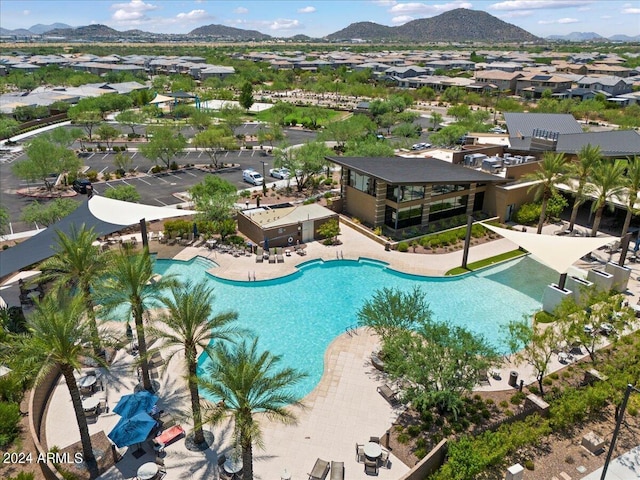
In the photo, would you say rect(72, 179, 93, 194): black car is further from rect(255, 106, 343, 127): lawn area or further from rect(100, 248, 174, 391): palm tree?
rect(255, 106, 343, 127): lawn area

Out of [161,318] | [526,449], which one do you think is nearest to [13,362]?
[161,318]

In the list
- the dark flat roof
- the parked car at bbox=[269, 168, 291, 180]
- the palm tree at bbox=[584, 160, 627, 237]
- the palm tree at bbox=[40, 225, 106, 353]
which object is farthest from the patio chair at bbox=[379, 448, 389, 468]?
the parked car at bbox=[269, 168, 291, 180]

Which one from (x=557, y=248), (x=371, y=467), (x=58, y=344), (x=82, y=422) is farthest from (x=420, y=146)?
(x=58, y=344)

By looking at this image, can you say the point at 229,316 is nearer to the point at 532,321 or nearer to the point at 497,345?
the point at 497,345

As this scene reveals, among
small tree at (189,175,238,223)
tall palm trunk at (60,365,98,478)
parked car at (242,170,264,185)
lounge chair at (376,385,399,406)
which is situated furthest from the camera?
parked car at (242,170,264,185)

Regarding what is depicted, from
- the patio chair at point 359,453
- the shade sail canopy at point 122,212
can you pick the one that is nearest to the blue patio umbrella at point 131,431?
the patio chair at point 359,453

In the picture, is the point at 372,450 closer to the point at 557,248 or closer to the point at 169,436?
the point at 169,436

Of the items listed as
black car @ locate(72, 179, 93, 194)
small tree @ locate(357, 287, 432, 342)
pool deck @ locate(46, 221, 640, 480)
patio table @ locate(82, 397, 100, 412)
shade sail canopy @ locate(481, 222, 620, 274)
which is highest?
shade sail canopy @ locate(481, 222, 620, 274)

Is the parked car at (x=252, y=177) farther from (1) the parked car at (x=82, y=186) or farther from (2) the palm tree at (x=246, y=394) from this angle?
(2) the palm tree at (x=246, y=394)
